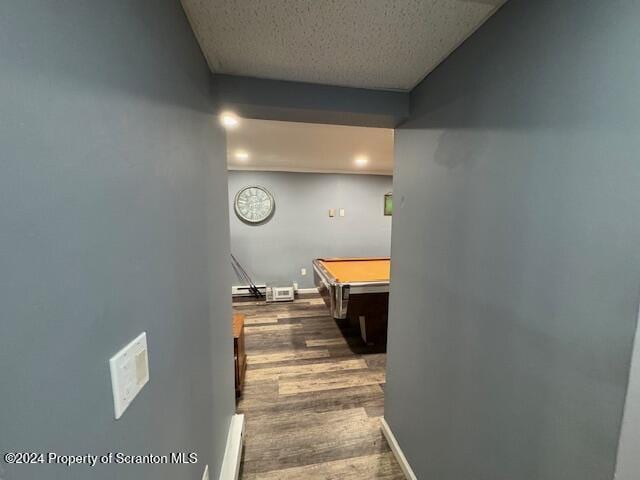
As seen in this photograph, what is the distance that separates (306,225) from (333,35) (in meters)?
3.78

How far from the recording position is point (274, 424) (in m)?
1.86

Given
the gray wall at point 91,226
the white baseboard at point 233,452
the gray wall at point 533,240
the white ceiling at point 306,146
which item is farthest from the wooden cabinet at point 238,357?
the white ceiling at point 306,146

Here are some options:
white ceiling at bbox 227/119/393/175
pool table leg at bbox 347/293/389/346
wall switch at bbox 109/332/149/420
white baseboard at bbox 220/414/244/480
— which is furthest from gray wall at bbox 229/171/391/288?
wall switch at bbox 109/332/149/420

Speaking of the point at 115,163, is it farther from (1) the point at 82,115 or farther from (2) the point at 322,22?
(2) the point at 322,22

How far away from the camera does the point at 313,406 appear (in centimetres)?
203

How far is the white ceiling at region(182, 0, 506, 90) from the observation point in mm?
827

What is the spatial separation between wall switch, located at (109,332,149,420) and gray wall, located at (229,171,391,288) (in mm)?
4010

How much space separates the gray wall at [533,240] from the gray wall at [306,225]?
3471 mm

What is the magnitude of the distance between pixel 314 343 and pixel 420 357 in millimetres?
1876

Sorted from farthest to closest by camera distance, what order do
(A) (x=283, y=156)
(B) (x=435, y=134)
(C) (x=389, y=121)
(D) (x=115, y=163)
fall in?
1. (A) (x=283, y=156)
2. (C) (x=389, y=121)
3. (B) (x=435, y=134)
4. (D) (x=115, y=163)

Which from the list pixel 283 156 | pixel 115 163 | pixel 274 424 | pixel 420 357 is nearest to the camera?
pixel 115 163

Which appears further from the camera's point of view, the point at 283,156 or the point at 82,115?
the point at 283,156

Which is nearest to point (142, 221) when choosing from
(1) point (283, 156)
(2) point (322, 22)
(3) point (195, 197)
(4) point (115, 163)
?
(4) point (115, 163)

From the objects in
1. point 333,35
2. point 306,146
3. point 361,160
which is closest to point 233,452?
point 333,35
